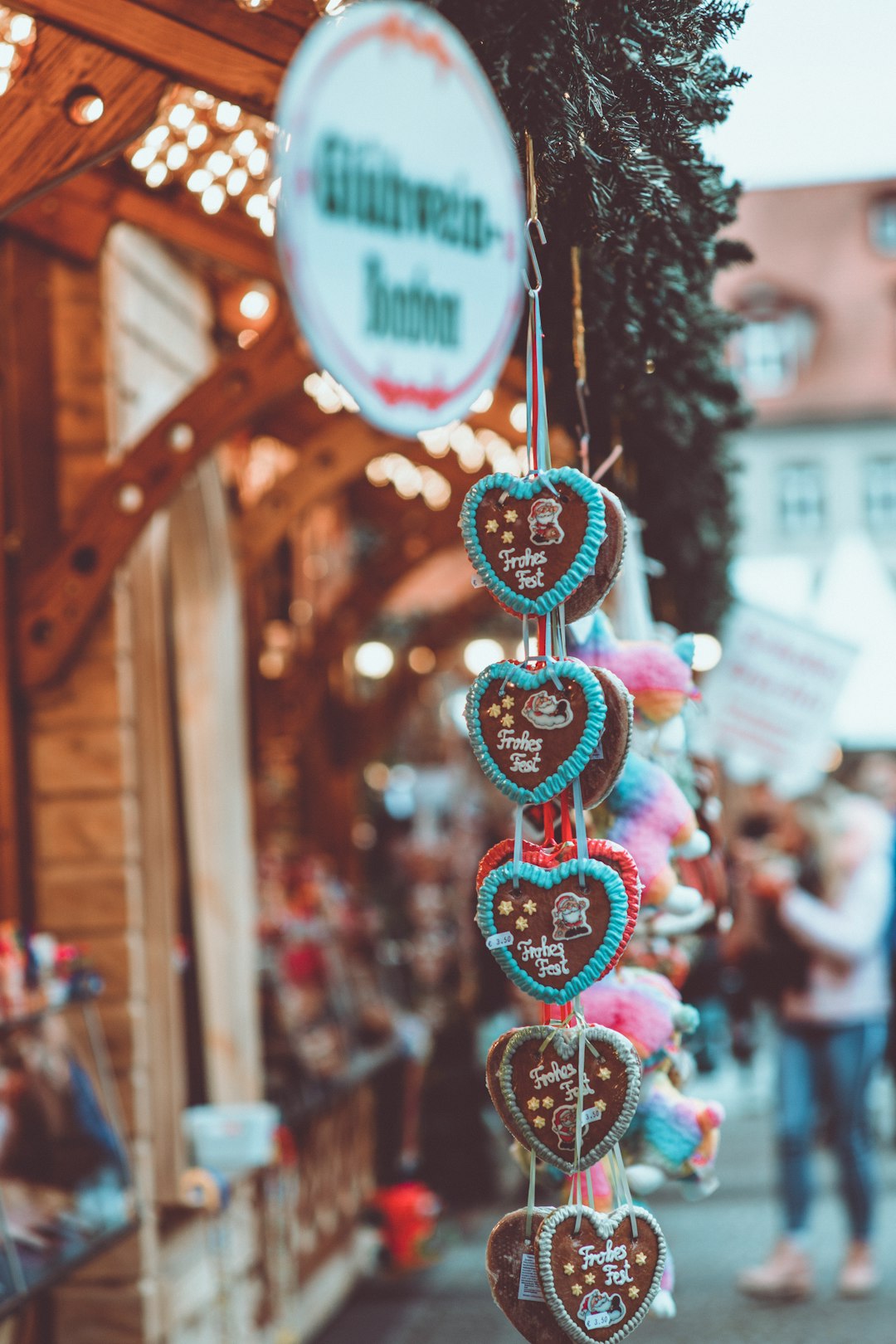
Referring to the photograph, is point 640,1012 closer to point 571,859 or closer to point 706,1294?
point 571,859

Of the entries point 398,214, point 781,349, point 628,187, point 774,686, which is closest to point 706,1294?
point 774,686

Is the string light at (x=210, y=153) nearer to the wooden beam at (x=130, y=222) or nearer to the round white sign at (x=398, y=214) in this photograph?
the wooden beam at (x=130, y=222)

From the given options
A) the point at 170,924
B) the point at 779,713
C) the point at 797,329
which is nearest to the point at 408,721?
the point at 779,713

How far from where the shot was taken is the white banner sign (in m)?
5.55

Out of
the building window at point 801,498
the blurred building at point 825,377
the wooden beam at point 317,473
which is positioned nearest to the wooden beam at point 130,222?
the wooden beam at point 317,473

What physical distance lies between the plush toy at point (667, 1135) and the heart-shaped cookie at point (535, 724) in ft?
2.75

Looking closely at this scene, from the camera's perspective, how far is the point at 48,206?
13.6ft

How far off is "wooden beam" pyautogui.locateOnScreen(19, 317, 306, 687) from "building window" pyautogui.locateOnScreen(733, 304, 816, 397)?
79.7 ft

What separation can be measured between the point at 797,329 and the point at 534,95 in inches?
1057

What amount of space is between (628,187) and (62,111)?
100 cm

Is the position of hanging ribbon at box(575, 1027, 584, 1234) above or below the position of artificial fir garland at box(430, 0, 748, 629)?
below

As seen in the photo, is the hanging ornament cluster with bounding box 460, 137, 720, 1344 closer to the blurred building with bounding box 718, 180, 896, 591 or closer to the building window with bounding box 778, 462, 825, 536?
the blurred building with bounding box 718, 180, 896, 591

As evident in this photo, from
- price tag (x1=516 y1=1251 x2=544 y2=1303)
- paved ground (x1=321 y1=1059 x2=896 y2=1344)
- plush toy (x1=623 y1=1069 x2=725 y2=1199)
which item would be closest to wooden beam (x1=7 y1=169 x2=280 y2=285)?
plush toy (x1=623 y1=1069 x2=725 y2=1199)

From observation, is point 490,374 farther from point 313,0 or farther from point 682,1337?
point 682,1337
